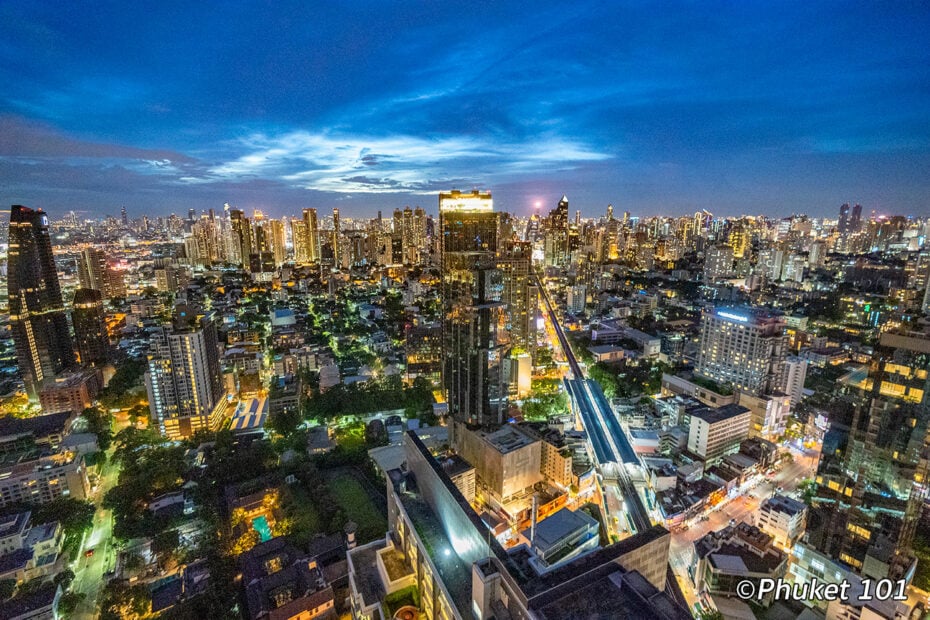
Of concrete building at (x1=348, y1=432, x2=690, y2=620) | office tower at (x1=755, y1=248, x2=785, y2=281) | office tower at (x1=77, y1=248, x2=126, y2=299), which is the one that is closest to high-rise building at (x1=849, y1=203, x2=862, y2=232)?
office tower at (x1=755, y1=248, x2=785, y2=281)

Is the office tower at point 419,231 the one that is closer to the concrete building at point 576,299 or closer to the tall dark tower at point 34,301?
the concrete building at point 576,299

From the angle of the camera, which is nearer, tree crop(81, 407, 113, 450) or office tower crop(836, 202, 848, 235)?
tree crop(81, 407, 113, 450)

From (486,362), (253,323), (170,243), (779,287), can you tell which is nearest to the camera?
(486,362)

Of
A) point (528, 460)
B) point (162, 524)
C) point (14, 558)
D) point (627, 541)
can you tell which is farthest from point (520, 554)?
point (14, 558)

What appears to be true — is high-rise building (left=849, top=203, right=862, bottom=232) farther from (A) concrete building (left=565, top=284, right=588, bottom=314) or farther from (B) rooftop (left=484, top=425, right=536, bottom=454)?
(B) rooftop (left=484, top=425, right=536, bottom=454)

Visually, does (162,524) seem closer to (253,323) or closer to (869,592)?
(869,592)

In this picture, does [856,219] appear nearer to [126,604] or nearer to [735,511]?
[735,511]
